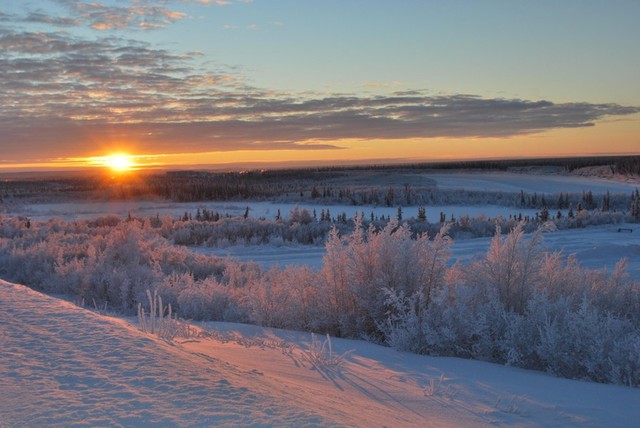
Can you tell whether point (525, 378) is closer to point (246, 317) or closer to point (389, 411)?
point (389, 411)

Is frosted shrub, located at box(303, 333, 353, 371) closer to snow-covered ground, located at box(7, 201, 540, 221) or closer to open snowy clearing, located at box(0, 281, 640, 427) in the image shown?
open snowy clearing, located at box(0, 281, 640, 427)

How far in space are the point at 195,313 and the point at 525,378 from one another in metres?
4.86

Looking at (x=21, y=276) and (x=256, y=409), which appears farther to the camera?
(x=21, y=276)

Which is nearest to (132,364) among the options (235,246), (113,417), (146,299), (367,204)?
(113,417)

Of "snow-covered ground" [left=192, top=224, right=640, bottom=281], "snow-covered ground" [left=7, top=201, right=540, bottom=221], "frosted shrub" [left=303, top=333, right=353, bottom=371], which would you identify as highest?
"frosted shrub" [left=303, top=333, right=353, bottom=371]

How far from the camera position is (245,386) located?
405 centimetres

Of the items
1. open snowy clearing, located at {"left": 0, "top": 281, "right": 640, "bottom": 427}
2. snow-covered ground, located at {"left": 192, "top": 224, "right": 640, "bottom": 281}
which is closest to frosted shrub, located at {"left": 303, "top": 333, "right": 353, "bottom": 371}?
open snowy clearing, located at {"left": 0, "top": 281, "right": 640, "bottom": 427}

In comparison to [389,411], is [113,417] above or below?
above

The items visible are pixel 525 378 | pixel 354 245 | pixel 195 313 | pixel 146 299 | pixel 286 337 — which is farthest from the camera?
pixel 146 299

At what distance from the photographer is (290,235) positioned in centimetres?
2184

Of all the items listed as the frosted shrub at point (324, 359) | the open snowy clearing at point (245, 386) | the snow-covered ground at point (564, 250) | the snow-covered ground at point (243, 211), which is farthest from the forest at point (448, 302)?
the snow-covered ground at point (243, 211)

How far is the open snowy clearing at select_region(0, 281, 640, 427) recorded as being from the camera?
3.52 meters

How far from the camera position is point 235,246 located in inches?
786

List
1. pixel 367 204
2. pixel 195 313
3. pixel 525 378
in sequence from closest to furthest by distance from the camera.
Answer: pixel 525 378
pixel 195 313
pixel 367 204
